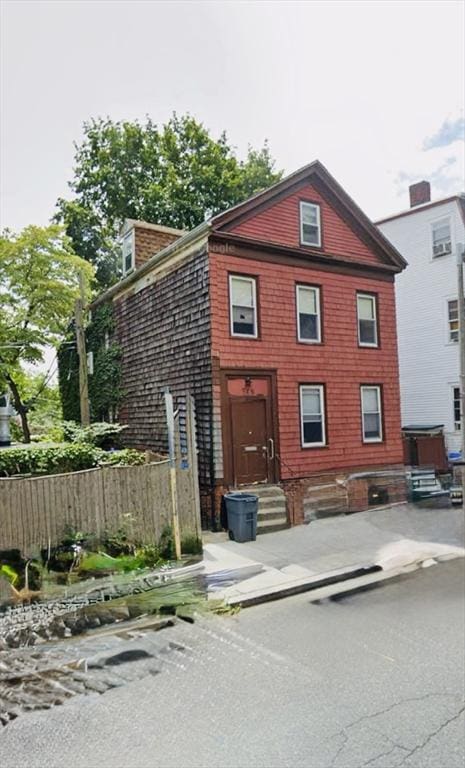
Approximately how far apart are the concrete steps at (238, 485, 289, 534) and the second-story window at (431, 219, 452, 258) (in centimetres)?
1391

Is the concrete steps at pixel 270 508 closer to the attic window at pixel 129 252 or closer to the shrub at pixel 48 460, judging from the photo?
the shrub at pixel 48 460

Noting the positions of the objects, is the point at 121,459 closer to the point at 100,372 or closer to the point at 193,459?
the point at 193,459

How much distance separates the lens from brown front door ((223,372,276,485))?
12.9 metres

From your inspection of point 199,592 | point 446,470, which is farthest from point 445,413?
point 199,592

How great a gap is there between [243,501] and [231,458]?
6.36 feet

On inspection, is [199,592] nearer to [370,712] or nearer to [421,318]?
[370,712]

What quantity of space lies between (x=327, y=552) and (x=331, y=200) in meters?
10.7

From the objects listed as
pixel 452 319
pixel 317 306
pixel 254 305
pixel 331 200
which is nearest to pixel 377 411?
pixel 317 306

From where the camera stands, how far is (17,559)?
7906 mm

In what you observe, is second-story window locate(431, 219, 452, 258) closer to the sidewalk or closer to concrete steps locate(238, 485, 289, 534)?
the sidewalk

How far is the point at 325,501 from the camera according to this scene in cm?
1347

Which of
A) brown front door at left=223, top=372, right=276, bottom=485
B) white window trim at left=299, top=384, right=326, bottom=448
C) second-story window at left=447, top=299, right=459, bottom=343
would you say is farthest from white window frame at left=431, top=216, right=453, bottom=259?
brown front door at left=223, top=372, right=276, bottom=485

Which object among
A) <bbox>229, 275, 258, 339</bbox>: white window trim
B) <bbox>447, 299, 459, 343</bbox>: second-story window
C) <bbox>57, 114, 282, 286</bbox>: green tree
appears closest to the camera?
<bbox>229, 275, 258, 339</bbox>: white window trim

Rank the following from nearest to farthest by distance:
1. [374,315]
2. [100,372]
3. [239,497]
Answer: [239,497]
[374,315]
[100,372]
